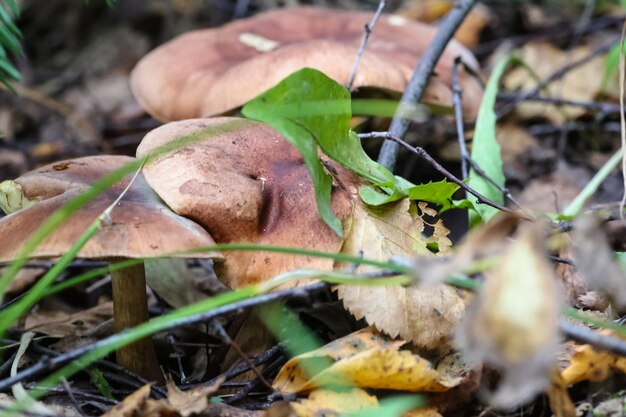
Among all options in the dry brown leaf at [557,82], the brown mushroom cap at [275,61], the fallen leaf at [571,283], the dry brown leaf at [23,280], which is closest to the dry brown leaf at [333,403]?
the fallen leaf at [571,283]

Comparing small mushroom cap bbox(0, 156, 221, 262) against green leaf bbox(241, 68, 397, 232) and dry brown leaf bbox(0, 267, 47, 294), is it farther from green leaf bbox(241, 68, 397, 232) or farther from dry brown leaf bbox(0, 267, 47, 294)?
dry brown leaf bbox(0, 267, 47, 294)

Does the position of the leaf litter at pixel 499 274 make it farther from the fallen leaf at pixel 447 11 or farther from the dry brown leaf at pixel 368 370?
the fallen leaf at pixel 447 11

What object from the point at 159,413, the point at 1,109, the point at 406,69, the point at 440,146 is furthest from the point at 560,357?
the point at 1,109

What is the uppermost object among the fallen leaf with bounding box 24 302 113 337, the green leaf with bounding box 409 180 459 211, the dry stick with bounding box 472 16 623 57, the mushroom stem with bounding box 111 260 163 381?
the dry stick with bounding box 472 16 623 57

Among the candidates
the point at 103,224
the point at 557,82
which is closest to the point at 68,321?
the point at 103,224

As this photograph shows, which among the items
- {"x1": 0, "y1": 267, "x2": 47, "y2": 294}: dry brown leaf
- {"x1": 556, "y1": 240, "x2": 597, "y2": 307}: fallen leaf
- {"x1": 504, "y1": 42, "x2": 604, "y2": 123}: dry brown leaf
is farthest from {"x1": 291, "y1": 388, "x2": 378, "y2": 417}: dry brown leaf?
{"x1": 504, "y1": 42, "x2": 604, "y2": 123}: dry brown leaf

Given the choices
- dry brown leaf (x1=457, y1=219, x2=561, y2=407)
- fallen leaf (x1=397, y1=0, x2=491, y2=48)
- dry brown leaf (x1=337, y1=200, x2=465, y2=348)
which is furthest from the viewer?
fallen leaf (x1=397, y1=0, x2=491, y2=48)
